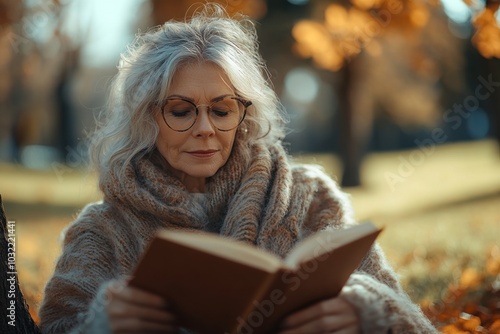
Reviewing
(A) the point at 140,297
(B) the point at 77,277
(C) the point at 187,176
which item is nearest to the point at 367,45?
(C) the point at 187,176

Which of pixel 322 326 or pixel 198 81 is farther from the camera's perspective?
pixel 198 81

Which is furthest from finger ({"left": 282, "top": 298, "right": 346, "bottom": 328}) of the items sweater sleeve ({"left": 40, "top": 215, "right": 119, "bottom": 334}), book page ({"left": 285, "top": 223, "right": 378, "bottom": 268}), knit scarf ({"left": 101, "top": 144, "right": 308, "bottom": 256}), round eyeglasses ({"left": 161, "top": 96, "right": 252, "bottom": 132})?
round eyeglasses ({"left": 161, "top": 96, "right": 252, "bottom": 132})

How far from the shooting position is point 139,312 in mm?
1988

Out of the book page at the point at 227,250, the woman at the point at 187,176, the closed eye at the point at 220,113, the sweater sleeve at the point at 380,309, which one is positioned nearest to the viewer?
the book page at the point at 227,250

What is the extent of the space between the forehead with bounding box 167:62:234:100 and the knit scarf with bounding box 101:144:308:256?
1.00 ft

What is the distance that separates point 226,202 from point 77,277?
25.4 inches

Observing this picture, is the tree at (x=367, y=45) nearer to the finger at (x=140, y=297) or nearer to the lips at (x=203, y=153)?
the lips at (x=203, y=153)

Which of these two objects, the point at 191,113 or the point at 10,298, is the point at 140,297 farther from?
the point at 191,113

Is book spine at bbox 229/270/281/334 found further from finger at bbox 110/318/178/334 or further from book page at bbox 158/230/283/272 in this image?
finger at bbox 110/318/178/334

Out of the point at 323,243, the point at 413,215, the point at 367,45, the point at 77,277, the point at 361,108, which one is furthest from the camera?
the point at 361,108

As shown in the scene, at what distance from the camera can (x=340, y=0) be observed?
11055 mm

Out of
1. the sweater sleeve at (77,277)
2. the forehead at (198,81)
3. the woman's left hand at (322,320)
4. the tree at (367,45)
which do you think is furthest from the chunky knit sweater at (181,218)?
the tree at (367,45)

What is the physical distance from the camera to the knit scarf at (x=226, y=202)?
2.64m

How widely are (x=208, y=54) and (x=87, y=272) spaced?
0.94m
